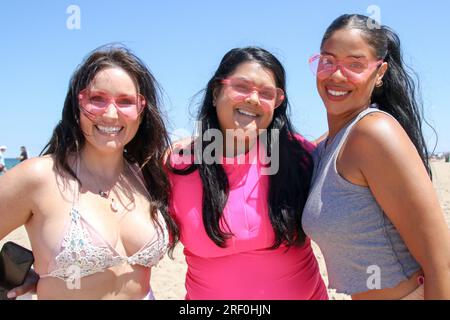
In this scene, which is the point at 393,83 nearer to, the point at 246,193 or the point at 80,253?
the point at 246,193

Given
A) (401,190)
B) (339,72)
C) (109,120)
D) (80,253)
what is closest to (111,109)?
(109,120)

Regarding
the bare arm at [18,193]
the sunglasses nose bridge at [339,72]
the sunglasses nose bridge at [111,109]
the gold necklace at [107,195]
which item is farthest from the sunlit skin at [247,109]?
the bare arm at [18,193]

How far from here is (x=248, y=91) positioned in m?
3.14

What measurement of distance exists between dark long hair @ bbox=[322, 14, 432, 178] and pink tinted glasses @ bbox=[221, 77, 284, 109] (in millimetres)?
535

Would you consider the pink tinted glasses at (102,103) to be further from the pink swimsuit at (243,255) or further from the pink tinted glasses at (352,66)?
the pink tinted glasses at (352,66)

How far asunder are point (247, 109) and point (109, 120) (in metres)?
0.95

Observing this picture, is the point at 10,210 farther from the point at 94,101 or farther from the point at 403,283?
the point at 403,283

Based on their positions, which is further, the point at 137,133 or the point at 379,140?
the point at 137,133

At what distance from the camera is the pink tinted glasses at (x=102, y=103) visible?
2.78m

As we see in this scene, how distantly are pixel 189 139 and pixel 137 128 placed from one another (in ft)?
2.06

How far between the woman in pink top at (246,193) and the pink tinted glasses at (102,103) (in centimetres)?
58
